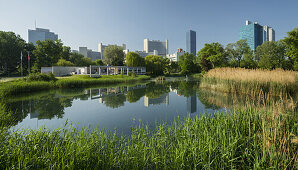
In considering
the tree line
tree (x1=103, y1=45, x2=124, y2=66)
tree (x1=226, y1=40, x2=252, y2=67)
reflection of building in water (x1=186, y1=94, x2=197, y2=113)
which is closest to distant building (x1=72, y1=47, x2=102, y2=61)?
tree (x1=103, y1=45, x2=124, y2=66)

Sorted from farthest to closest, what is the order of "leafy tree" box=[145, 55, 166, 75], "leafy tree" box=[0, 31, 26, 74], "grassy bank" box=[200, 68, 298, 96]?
"leafy tree" box=[145, 55, 166, 75] → "leafy tree" box=[0, 31, 26, 74] → "grassy bank" box=[200, 68, 298, 96]

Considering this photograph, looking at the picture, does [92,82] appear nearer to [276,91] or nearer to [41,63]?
[276,91]

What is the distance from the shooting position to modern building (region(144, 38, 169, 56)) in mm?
138700

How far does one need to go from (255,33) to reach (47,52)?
91.5 m

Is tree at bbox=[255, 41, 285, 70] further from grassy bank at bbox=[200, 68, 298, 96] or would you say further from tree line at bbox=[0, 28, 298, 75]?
grassy bank at bbox=[200, 68, 298, 96]

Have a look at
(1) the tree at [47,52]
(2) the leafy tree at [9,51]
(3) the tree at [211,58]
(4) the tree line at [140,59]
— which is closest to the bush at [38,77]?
(4) the tree line at [140,59]

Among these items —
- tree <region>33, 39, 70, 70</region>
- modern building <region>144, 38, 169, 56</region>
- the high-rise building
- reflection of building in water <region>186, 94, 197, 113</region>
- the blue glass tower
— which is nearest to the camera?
reflection of building in water <region>186, 94, 197, 113</region>

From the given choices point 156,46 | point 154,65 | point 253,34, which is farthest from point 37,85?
point 156,46

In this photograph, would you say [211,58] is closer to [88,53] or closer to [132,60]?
[132,60]

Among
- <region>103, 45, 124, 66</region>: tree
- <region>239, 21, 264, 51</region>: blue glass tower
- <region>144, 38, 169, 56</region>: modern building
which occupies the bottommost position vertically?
<region>103, 45, 124, 66</region>: tree

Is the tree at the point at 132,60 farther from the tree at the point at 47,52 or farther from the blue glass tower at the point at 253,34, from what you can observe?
the blue glass tower at the point at 253,34

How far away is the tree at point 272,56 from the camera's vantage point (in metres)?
26.8

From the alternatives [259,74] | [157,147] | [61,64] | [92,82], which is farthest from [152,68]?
[157,147]

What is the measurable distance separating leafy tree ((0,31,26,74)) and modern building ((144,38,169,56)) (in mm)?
Answer: 106582
